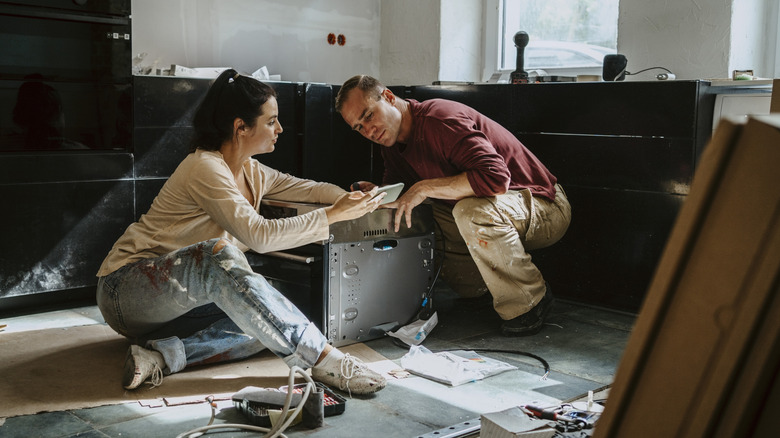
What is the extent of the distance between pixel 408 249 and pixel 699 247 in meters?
2.38

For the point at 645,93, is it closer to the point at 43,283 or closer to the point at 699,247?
the point at 43,283

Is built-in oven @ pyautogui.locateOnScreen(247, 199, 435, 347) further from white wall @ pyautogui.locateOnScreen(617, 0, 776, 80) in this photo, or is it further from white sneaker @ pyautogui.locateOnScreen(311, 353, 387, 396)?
white wall @ pyautogui.locateOnScreen(617, 0, 776, 80)

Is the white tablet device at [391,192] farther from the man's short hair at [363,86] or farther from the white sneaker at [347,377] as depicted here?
the white sneaker at [347,377]

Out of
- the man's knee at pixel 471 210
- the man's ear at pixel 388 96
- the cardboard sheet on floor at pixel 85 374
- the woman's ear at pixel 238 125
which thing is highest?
the man's ear at pixel 388 96

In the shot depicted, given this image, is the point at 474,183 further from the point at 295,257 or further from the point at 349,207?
the point at 295,257

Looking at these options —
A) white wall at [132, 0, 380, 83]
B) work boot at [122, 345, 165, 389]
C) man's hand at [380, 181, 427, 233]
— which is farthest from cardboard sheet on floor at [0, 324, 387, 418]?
white wall at [132, 0, 380, 83]

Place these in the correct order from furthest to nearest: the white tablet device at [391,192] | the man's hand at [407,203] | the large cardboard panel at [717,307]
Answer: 1. the man's hand at [407,203]
2. the white tablet device at [391,192]
3. the large cardboard panel at [717,307]

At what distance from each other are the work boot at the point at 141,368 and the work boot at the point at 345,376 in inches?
18.8

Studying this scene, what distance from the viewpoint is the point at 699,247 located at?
1.53ft

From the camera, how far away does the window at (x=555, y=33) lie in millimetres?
3861

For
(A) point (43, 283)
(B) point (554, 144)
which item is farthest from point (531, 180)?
(A) point (43, 283)

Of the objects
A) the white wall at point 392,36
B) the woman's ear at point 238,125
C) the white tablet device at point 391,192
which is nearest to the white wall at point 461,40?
the white wall at point 392,36

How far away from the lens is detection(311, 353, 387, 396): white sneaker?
7.30 ft

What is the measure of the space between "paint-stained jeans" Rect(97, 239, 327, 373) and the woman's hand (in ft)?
1.10
